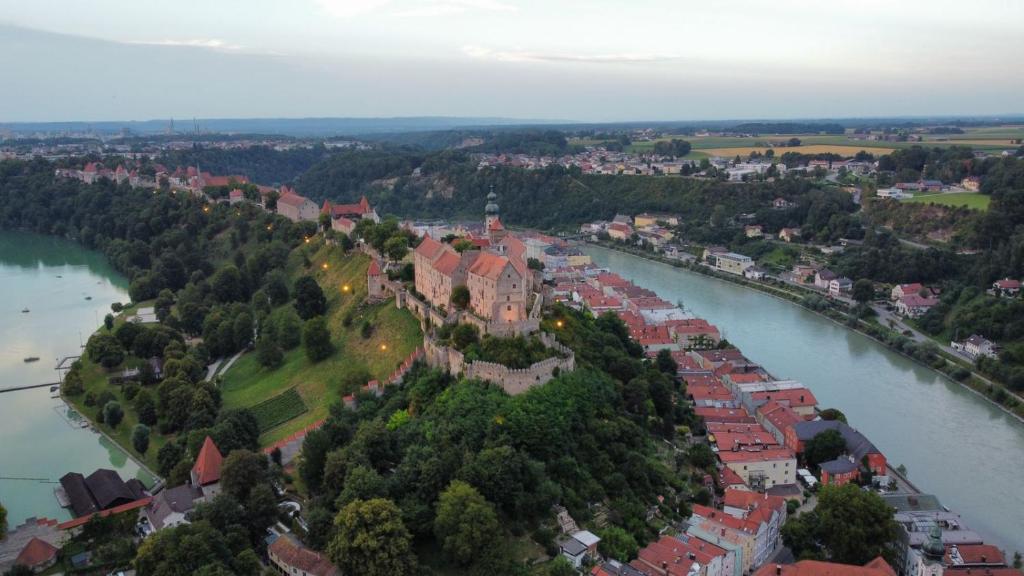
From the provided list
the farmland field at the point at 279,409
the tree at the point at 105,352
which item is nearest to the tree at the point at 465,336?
the farmland field at the point at 279,409

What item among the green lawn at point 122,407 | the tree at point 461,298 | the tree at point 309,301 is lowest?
the green lawn at point 122,407

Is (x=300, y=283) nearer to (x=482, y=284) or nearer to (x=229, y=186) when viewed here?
(x=482, y=284)

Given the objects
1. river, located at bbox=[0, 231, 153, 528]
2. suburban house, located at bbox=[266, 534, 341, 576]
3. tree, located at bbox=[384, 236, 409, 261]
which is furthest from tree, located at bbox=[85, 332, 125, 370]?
suburban house, located at bbox=[266, 534, 341, 576]

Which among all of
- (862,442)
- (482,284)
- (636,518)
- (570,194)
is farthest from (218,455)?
(570,194)

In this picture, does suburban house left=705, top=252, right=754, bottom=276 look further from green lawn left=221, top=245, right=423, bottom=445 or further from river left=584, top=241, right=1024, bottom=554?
green lawn left=221, top=245, right=423, bottom=445

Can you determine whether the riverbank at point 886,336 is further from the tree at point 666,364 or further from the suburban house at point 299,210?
the suburban house at point 299,210
